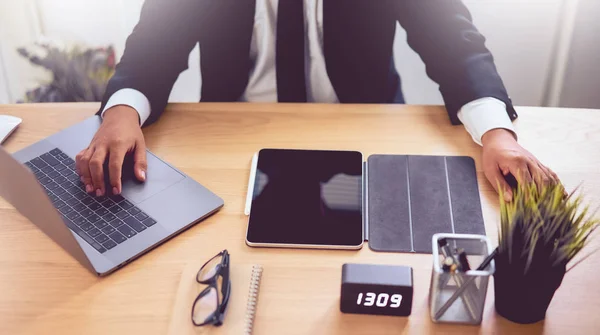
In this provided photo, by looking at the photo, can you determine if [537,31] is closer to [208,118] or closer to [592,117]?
[592,117]

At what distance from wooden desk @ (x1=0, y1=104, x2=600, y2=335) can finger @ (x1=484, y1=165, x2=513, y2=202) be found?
0.04ft

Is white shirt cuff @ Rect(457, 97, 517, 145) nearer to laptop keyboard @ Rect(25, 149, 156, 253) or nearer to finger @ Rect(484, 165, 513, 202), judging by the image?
finger @ Rect(484, 165, 513, 202)

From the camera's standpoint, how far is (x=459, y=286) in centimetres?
80

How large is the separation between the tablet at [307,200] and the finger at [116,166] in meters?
0.23

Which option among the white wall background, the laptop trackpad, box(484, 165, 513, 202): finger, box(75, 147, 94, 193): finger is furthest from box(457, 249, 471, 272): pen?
the white wall background

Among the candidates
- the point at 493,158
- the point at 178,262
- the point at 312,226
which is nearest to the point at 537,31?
the point at 493,158

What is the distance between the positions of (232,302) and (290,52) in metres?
0.73

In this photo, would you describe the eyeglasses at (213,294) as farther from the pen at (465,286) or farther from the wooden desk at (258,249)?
the pen at (465,286)

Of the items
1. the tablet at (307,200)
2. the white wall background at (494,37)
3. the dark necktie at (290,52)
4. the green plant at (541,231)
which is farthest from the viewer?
the white wall background at (494,37)

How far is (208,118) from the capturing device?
1.26 metres

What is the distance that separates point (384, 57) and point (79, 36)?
104 centimetres

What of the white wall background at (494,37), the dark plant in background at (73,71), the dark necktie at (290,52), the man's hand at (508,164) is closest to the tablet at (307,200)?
the man's hand at (508,164)

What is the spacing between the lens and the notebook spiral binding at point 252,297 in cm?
83

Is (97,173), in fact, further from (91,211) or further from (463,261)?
(463,261)
